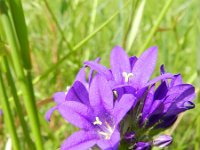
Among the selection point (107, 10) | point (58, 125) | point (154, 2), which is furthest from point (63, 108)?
point (107, 10)

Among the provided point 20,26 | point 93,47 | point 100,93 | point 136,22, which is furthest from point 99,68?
point 93,47

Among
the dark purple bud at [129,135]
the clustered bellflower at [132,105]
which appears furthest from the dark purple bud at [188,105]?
the dark purple bud at [129,135]

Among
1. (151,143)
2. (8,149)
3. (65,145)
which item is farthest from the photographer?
(8,149)

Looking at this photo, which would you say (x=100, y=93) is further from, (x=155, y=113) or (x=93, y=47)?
(x=93, y=47)

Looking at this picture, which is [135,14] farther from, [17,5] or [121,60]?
[17,5]

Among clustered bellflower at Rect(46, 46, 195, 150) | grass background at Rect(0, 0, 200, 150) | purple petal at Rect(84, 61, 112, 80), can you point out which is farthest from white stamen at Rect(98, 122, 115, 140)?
grass background at Rect(0, 0, 200, 150)

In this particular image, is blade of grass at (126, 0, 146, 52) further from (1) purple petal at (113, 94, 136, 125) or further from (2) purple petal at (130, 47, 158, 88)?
(1) purple petal at (113, 94, 136, 125)

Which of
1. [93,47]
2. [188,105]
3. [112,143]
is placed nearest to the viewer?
[112,143]
